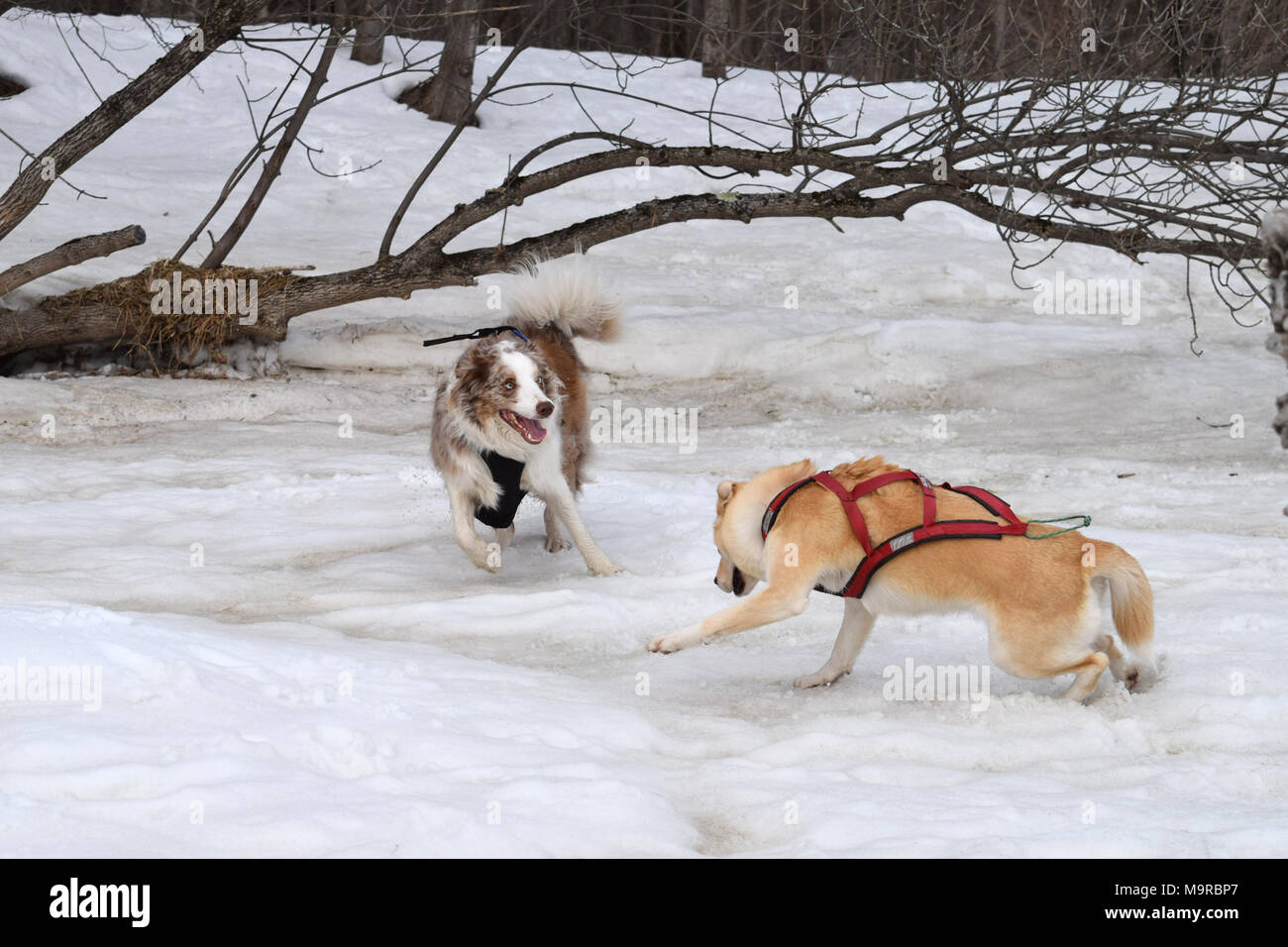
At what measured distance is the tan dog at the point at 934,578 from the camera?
3.89m

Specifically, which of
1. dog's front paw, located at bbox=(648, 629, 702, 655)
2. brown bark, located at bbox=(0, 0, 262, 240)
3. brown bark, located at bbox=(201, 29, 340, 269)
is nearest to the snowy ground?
dog's front paw, located at bbox=(648, 629, 702, 655)

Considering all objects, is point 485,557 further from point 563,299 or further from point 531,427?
point 563,299

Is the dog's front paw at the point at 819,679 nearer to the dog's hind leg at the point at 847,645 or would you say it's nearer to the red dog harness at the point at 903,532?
the dog's hind leg at the point at 847,645

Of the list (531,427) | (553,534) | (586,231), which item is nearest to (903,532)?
(531,427)

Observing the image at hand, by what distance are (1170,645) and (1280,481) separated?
3.12 meters

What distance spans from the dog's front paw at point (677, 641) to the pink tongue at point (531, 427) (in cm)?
186

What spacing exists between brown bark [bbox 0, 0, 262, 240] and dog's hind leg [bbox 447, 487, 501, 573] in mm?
4004

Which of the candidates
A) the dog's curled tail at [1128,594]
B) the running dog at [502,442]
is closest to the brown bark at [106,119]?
the running dog at [502,442]

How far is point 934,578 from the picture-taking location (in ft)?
13.1

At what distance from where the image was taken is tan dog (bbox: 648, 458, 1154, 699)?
12.8 feet

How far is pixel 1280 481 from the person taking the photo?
7059mm

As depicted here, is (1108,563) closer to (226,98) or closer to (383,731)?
(383,731)

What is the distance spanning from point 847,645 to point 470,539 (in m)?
2.18

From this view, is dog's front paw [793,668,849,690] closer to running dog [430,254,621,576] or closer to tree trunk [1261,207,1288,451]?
running dog [430,254,621,576]
